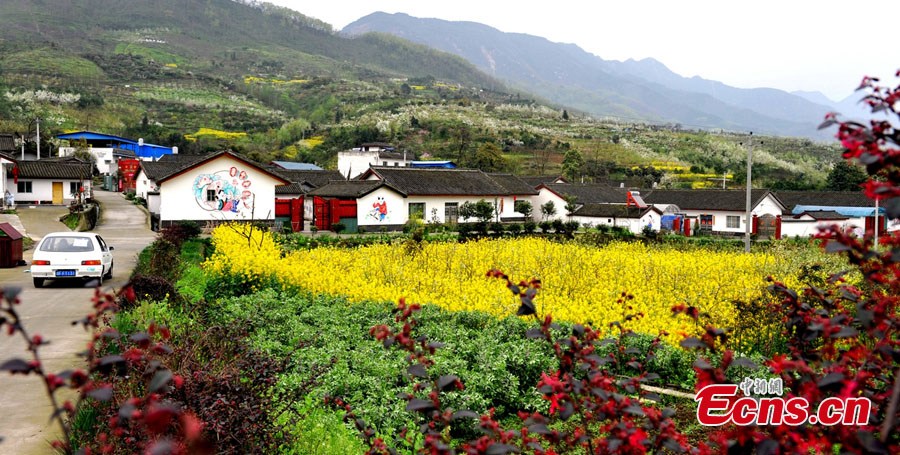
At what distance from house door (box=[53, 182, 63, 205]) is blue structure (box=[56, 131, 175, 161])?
1028 inches

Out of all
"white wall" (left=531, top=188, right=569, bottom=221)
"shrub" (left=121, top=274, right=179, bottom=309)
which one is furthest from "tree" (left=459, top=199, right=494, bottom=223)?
"shrub" (left=121, top=274, right=179, bottom=309)

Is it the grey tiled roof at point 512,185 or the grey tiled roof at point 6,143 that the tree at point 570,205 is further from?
the grey tiled roof at point 6,143

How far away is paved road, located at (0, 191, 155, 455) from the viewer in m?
5.37

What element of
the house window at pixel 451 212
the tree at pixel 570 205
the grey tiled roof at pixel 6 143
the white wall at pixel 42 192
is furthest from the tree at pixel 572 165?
the grey tiled roof at pixel 6 143

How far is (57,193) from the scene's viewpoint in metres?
34.9

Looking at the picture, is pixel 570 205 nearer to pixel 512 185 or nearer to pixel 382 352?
pixel 512 185

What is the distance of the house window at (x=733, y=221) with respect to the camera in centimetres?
3719

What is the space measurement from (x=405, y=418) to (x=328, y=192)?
28.0 meters

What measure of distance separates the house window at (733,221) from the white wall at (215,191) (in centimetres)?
2609

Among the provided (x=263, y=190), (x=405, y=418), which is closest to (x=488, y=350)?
(x=405, y=418)

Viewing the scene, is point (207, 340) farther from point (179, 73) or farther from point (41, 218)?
point (179, 73)

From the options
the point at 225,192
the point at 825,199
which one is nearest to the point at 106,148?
the point at 225,192

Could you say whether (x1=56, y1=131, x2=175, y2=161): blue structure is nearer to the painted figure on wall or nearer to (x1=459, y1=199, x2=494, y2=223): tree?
the painted figure on wall

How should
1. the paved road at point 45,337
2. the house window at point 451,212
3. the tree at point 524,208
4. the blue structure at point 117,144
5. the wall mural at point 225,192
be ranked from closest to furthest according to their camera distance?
the paved road at point 45,337
the wall mural at point 225,192
the house window at point 451,212
the tree at point 524,208
the blue structure at point 117,144
